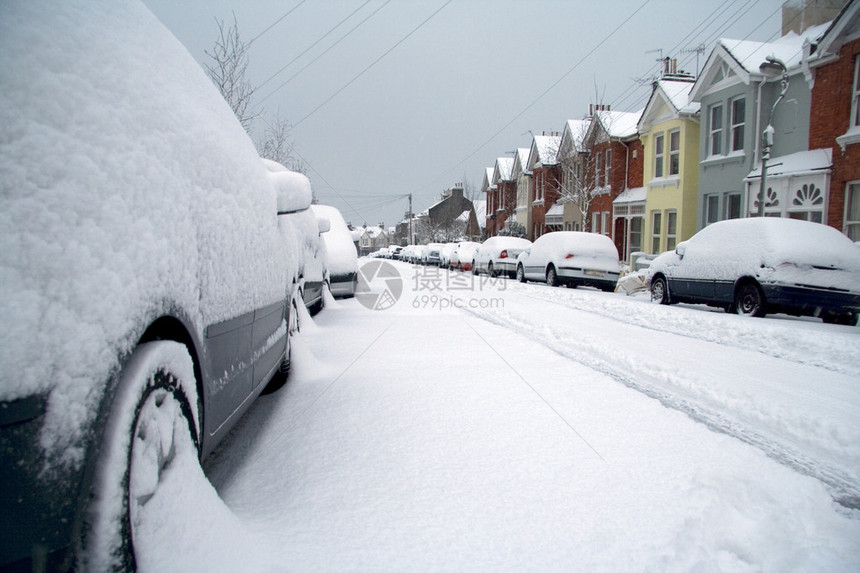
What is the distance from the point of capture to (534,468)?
303cm

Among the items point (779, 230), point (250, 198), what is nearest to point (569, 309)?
point (779, 230)

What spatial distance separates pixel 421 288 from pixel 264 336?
12503 mm

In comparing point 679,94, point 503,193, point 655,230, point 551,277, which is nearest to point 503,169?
point 503,193

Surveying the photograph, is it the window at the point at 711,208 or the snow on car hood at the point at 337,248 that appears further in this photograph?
the window at the point at 711,208

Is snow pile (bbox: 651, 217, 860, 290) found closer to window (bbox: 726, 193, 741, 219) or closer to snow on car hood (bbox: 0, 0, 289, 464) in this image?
snow on car hood (bbox: 0, 0, 289, 464)

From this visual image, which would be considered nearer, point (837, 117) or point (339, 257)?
point (339, 257)

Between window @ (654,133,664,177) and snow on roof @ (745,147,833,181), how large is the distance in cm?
710

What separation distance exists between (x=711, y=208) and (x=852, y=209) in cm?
610

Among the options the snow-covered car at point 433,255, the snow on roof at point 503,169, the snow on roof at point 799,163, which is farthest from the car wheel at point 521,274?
the snow on roof at point 503,169

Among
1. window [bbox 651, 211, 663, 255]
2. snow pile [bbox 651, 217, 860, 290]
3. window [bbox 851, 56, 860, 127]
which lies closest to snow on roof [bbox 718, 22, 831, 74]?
window [bbox 851, 56, 860, 127]

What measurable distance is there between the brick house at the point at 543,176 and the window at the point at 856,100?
21.3m

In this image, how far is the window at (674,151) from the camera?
938 inches

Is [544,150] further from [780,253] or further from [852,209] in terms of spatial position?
[780,253]

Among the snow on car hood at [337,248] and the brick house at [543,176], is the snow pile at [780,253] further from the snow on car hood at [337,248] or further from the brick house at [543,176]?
the brick house at [543,176]
